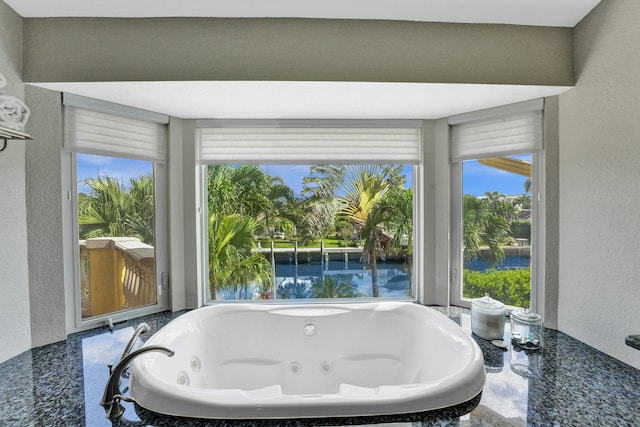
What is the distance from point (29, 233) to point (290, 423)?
1.67m

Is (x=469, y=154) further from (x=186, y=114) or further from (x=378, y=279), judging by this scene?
(x=186, y=114)

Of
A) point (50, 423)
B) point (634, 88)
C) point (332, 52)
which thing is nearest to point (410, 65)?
point (332, 52)

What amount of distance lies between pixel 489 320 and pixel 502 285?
1.73 ft

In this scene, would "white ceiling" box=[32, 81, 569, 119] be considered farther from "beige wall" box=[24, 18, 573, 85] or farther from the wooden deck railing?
the wooden deck railing

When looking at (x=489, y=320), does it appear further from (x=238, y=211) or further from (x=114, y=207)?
(x=114, y=207)

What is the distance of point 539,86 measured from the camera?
5.71ft

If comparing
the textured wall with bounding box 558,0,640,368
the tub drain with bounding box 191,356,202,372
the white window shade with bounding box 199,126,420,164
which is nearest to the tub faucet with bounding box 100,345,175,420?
the tub drain with bounding box 191,356,202,372

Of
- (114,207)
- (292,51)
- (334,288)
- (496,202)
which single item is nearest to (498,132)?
(496,202)

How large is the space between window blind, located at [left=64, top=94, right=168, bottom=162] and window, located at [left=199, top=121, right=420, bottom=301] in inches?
→ 15.9

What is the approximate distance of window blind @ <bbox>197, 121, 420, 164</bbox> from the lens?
2.24m

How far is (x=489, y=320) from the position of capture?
1.75 metres

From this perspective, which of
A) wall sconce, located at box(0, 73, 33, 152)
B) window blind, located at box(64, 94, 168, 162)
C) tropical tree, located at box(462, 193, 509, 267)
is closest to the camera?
wall sconce, located at box(0, 73, 33, 152)

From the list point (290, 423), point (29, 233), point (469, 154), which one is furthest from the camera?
point (469, 154)

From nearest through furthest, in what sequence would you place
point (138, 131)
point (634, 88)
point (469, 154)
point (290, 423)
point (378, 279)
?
1. point (290, 423)
2. point (634, 88)
3. point (138, 131)
4. point (469, 154)
5. point (378, 279)
